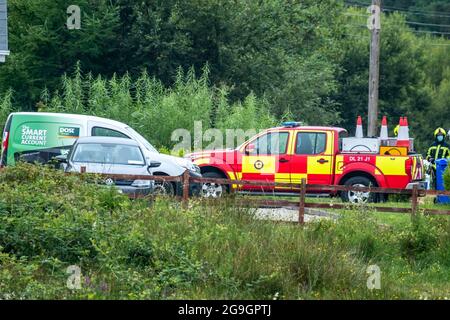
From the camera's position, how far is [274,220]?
1587cm

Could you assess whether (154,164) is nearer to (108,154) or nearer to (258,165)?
(108,154)

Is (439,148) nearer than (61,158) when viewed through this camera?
No

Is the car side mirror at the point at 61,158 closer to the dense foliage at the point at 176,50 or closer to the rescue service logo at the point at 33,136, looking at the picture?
the rescue service logo at the point at 33,136

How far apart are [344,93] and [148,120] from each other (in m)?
29.0

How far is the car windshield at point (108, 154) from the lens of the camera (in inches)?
802

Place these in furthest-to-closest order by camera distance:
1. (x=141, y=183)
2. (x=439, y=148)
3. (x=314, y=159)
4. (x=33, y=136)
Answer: (x=439, y=148) < (x=314, y=159) < (x=33, y=136) < (x=141, y=183)

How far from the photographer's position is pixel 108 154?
2056cm

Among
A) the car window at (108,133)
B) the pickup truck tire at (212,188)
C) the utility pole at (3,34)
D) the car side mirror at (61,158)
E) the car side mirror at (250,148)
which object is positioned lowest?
the pickup truck tire at (212,188)

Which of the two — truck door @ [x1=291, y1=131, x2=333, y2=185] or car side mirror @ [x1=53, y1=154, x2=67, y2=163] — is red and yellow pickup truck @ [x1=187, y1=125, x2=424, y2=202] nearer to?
truck door @ [x1=291, y1=131, x2=333, y2=185]

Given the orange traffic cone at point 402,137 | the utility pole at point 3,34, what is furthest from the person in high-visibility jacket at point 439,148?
the utility pole at point 3,34

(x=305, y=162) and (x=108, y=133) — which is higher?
(x=108, y=133)

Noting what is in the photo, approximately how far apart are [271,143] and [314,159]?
105cm

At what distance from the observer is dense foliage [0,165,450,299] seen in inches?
487

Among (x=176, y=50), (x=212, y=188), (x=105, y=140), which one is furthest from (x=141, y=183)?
(x=176, y=50)
